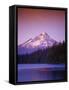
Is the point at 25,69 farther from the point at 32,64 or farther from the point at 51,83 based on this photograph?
the point at 51,83

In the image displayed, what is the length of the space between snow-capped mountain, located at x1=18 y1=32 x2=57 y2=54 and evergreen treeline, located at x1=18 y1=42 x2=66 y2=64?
0.04 meters

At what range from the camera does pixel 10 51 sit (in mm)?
2605

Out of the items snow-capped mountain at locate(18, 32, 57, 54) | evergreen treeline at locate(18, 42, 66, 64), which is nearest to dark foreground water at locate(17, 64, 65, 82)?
evergreen treeline at locate(18, 42, 66, 64)

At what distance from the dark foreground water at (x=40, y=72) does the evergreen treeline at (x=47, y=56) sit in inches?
1.5

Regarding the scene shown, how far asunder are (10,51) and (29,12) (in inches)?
15.4

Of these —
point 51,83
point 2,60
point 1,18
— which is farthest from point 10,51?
point 51,83

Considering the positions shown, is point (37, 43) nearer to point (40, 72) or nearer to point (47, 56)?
point (47, 56)

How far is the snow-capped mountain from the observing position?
2.60m

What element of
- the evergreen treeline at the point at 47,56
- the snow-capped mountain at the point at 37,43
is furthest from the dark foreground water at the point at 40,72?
the snow-capped mountain at the point at 37,43

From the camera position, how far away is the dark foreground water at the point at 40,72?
8.49ft

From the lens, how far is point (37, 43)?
8.73 feet

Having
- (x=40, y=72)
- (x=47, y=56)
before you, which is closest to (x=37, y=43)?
(x=47, y=56)

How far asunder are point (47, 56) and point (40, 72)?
0.16m

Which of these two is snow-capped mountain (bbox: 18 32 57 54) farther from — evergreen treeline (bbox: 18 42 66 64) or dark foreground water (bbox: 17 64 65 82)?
dark foreground water (bbox: 17 64 65 82)
